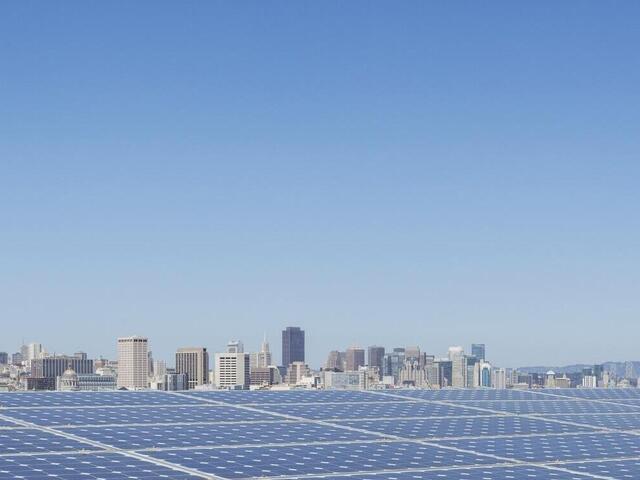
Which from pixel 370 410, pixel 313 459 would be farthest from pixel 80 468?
pixel 370 410

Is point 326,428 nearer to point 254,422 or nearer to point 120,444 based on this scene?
point 254,422

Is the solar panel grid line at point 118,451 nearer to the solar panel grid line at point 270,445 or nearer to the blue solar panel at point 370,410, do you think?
the solar panel grid line at point 270,445

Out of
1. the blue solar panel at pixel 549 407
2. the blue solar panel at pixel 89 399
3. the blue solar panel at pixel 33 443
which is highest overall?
the blue solar panel at pixel 89 399

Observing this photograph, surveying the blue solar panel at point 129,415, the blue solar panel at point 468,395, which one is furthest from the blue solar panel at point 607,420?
the blue solar panel at point 129,415

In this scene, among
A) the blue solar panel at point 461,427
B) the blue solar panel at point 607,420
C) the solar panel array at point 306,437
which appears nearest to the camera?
the solar panel array at point 306,437

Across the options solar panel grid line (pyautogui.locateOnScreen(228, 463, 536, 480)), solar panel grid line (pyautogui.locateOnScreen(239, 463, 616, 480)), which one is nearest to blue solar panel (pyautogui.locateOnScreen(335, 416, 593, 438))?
solar panel grid line (pyautogui.locateOnScreen(228, 463, 536, 480))

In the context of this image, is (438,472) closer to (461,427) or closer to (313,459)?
(313,459)

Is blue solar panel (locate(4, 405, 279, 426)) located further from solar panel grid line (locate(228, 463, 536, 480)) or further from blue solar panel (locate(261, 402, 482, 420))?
solar panel grid line (locate(228, 463, 536, 480))

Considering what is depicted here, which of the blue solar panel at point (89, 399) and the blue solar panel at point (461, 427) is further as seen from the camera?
the blue solar panel at point (89, 399)

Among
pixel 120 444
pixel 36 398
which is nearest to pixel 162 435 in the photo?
pixel 120 444
